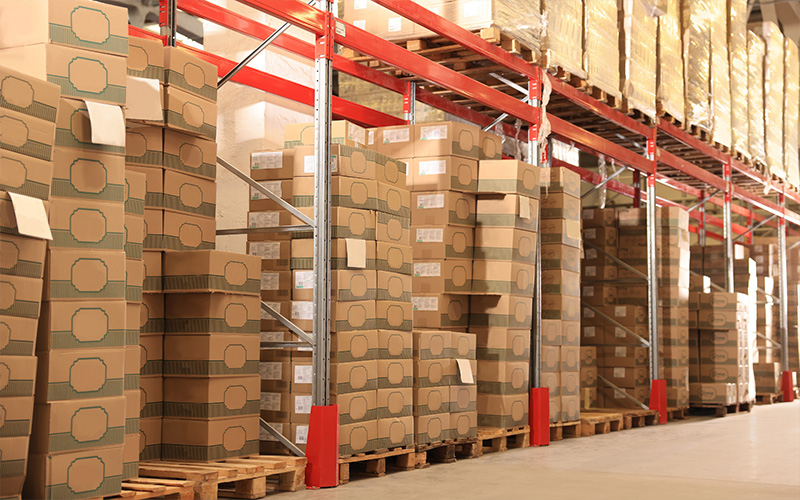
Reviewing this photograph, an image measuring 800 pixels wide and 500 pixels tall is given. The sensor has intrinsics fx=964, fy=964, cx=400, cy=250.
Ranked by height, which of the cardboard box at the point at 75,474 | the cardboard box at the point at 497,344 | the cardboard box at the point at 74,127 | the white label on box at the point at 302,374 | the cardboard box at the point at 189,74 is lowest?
the cardboard box at the point at 75,474

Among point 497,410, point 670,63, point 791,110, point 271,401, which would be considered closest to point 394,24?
point 497,410

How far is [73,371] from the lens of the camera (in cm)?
426

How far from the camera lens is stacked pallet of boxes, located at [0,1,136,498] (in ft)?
13.7

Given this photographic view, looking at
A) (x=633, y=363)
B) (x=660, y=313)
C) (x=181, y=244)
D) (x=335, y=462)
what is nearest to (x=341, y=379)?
(x=335, y=462)

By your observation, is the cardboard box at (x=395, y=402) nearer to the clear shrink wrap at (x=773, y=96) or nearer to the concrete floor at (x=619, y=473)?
the concrete floor at (x=619, y=473)

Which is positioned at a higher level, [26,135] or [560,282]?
[26,135]

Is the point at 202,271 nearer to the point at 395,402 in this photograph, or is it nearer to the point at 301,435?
the point at 301,435

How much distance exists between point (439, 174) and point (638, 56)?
442cm

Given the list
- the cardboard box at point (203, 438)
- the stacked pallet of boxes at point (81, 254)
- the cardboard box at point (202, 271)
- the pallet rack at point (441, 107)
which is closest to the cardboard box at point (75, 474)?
the stacked pallet of boxes at point (81, 254)

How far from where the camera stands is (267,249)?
645 cm

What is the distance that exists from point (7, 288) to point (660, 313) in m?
9.40

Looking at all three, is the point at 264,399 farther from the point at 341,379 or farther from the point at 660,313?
the point at 660,313

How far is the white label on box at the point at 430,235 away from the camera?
7.79m

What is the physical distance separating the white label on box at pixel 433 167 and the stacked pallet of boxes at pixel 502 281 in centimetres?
47
